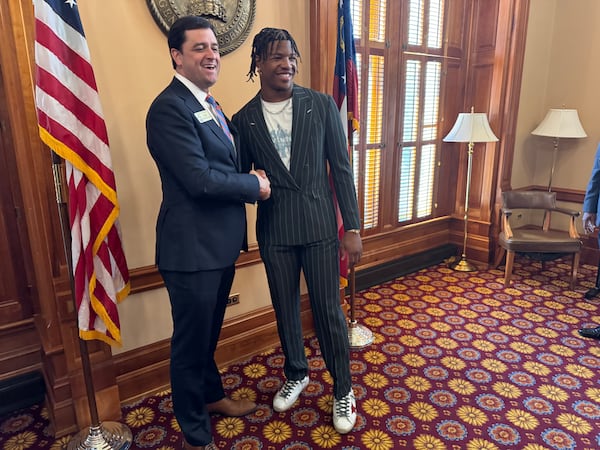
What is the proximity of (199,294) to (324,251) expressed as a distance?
1.88ft

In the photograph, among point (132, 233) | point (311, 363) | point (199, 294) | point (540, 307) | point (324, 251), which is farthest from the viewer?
point (540, 307)

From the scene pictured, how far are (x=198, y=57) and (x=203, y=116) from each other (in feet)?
0.67

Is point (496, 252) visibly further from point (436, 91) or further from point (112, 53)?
point (112, 53)

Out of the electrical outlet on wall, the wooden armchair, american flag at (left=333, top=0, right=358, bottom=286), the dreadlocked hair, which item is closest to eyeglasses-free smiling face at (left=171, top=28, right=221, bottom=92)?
the dreadlocked hair

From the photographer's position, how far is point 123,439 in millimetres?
1976

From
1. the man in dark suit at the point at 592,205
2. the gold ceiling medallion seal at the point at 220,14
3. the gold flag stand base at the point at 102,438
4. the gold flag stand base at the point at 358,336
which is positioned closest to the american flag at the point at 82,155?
the gold flag stand base at the point at 102,438

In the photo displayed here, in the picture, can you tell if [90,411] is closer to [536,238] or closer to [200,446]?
[200,446]

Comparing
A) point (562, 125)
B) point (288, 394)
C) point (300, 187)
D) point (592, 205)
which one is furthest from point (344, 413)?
point (562, 125)

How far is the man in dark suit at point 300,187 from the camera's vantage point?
1828mm

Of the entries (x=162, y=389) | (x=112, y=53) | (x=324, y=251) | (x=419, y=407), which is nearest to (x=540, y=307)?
(x=419, y=407)

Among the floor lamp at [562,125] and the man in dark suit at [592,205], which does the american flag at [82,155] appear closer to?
the man in dark suit at [592,205]

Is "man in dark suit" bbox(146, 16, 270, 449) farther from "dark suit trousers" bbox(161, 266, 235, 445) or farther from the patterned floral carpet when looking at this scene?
the patterned floral carpet

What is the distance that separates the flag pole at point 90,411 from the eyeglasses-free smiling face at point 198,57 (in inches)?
23.3

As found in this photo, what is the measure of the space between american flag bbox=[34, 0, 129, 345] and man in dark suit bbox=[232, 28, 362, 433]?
1.90 ft
